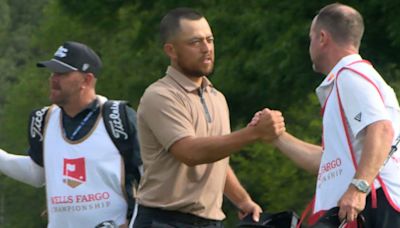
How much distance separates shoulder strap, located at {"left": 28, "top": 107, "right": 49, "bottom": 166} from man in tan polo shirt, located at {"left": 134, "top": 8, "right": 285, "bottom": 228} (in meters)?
0.93

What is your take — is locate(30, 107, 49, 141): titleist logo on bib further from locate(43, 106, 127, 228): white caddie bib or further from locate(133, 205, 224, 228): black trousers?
locate(133, 205, 224, 228): black trousers

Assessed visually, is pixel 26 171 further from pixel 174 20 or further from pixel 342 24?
pixel 342 24

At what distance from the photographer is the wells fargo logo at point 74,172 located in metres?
7.62

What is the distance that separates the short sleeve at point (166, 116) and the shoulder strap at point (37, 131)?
1004 millimetres

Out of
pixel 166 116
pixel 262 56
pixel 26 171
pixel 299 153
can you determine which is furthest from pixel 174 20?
pixel 262 56

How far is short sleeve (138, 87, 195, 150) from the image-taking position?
6.86 metres

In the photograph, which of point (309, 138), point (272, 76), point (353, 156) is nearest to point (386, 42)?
point (272, 76)

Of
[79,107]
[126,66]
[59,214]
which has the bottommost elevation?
[126,66]

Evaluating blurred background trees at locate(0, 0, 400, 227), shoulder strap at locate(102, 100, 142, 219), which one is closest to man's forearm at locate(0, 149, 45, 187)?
shoulder strap at locate(102, 100, 142, 219)

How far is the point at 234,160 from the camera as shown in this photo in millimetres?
25766

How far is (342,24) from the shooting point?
644 centimetres

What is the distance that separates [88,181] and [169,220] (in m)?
0.76

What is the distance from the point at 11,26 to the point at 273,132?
282 feet

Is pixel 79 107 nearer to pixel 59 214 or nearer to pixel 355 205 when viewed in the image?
pixel 59 214
